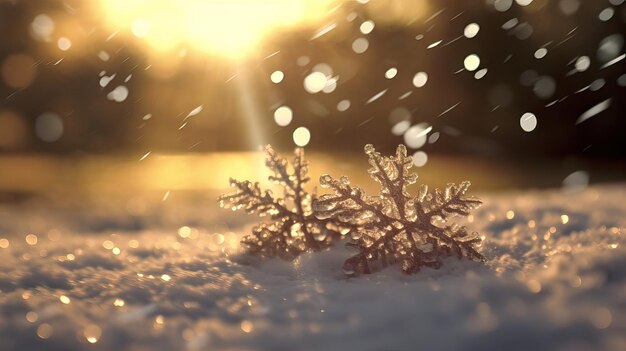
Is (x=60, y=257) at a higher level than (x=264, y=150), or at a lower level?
lower

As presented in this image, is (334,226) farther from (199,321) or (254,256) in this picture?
(199,321)

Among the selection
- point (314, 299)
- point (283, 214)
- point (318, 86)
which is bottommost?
point (314, 299)

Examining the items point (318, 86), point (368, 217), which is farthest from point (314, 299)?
point (318, 86)

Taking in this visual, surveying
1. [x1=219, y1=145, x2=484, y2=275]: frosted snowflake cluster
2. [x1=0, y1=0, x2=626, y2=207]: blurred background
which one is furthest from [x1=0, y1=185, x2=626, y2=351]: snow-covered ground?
[x1=0, y1=0, x2=626, y2=207]: blurred background

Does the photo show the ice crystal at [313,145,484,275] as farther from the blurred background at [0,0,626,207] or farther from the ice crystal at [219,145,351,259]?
the blurred background at [0,0,626,207]

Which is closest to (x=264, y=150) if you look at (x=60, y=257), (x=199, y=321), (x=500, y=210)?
(x=60, y=257)

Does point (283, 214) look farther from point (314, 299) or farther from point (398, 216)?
point (314, 299)

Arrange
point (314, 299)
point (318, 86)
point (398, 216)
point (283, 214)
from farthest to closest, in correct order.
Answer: point (318, 86)
point (283, 214)
point (398, 216)
point (314, 299)

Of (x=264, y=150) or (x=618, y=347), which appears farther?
(x=264, y=150)
